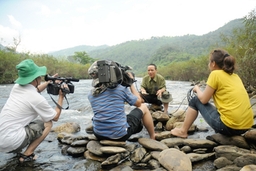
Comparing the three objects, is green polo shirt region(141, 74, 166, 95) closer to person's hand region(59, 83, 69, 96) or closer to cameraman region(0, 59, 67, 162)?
person's hand region(59, 83, 69, 96)

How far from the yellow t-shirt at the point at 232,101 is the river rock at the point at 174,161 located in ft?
2.74

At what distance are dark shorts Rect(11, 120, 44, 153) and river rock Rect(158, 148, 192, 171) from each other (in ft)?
5.64

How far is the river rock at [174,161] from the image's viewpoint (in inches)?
97.9

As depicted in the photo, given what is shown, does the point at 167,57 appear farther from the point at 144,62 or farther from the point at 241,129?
the point at 241,129

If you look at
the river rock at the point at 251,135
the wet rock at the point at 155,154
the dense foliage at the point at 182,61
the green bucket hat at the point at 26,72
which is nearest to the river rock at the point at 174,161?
the wet rock at the point at 155,154

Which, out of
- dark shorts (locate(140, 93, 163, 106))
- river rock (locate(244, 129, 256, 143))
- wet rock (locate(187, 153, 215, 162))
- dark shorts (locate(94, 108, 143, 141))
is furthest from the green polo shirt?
wet rock (locate(187, 153, 215, 162))

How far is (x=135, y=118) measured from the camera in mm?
3281

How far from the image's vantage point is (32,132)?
295cm

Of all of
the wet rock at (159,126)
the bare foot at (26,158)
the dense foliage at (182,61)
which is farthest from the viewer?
the dense foliage at (182,61)

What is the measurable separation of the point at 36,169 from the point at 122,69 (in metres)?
1.76

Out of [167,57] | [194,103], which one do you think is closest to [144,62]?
[167,57]

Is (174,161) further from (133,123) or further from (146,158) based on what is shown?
(133,123)

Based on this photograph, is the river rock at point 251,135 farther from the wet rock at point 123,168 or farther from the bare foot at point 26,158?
the bare foot at point 26,158

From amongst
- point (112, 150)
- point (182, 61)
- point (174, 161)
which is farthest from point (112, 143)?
point (182, 61)
